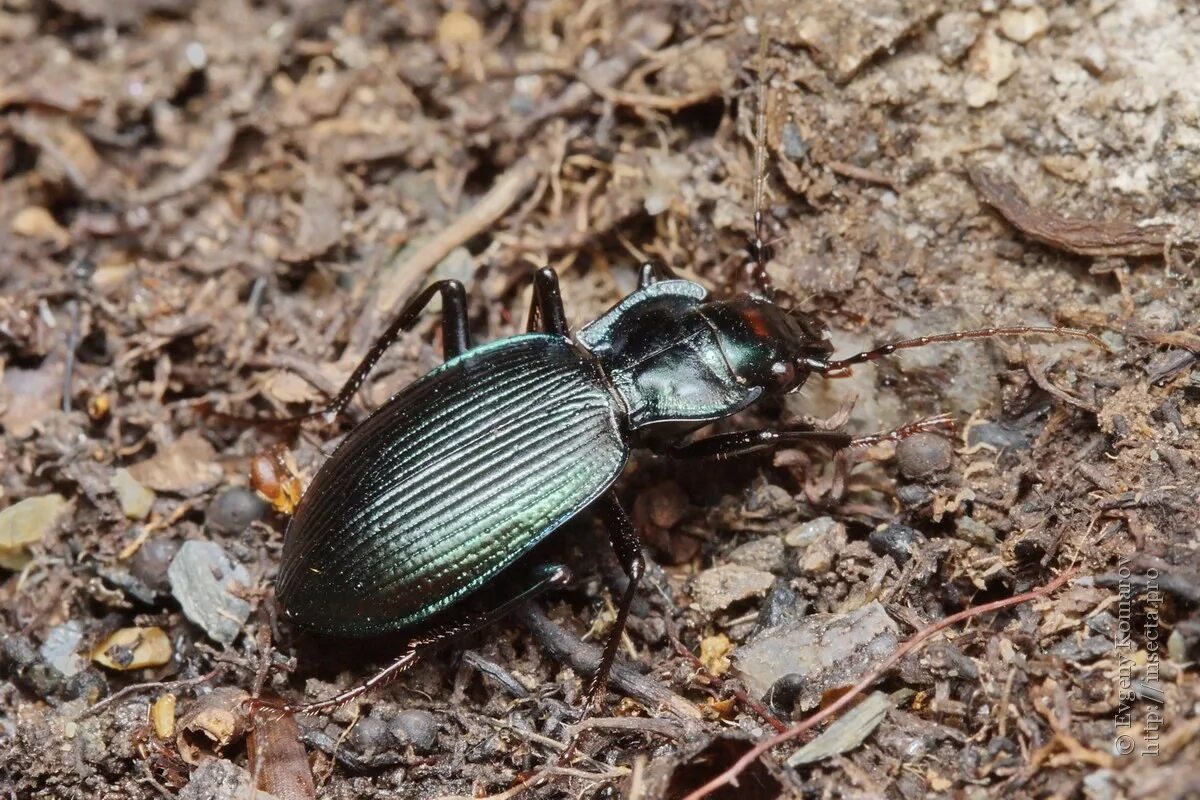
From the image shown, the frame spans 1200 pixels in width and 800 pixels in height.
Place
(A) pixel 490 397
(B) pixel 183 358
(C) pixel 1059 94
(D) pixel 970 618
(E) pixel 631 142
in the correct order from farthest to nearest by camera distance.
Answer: (E) pixel 631 142
(B) pixel 183 358
(C) pixel 1059 94
(A) pixel 490 397
(D) pixel 970 618

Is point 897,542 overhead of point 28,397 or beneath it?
beneath

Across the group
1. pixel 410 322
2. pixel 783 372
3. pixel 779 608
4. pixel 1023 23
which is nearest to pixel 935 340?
pixel 783 372

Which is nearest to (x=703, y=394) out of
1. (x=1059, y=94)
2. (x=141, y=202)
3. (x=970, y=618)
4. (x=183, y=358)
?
(x=970, y=618)

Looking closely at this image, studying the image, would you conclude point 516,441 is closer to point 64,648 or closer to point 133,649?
point 133,649

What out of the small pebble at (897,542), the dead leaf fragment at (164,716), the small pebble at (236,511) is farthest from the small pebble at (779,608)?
the dead leaf fragment at (164,716)

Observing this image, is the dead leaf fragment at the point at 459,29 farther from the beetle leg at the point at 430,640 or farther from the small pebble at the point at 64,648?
the small pebble at the point at 64,648

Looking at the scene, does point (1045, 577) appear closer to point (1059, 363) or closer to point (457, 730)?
point (1059, 363)
